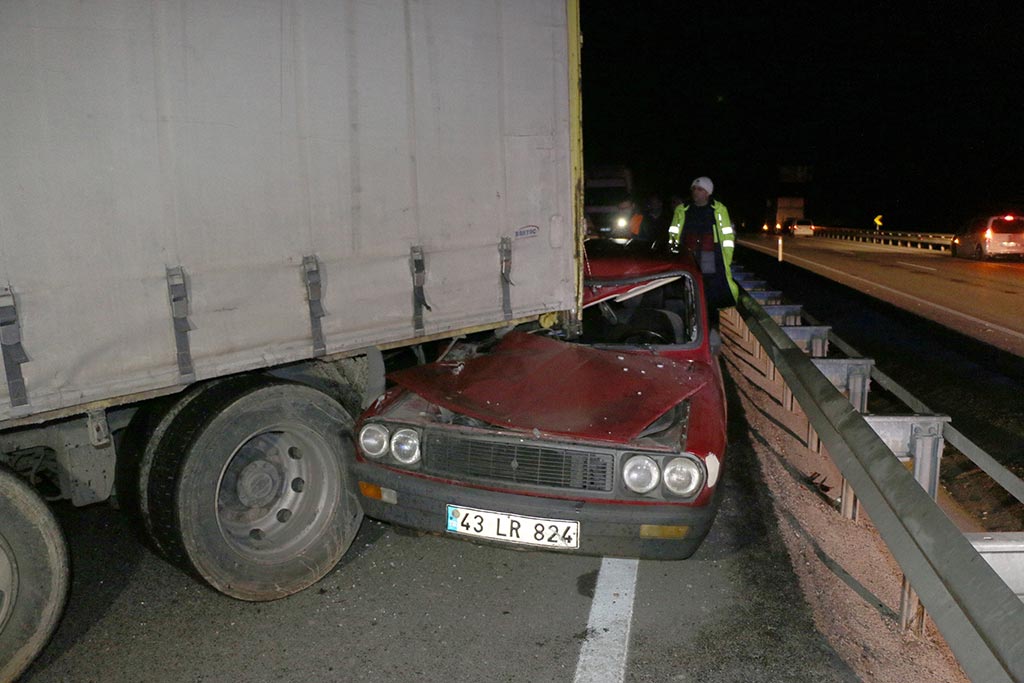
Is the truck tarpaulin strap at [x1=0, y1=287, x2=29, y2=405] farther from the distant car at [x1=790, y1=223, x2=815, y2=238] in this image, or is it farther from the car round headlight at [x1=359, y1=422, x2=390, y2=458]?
the distant car at [x1=790, y1=223, x2=815, y2=238]

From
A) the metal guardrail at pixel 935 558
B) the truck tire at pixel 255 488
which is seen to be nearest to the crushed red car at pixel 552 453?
the truck tire at pixel 255 488

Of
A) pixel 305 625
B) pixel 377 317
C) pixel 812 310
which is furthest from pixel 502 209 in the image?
pixel 812 310

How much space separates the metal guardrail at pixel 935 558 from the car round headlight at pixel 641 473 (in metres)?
0.94

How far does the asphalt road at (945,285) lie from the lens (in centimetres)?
1344

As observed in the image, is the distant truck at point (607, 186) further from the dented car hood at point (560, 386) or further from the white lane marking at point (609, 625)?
the white lane marking at point (609, 625)

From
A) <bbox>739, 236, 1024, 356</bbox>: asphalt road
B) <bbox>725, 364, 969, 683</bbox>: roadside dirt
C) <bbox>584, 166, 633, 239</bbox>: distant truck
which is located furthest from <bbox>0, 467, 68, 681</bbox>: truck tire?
<bbox>584, 166, 633, 239</bbox>: distant truck

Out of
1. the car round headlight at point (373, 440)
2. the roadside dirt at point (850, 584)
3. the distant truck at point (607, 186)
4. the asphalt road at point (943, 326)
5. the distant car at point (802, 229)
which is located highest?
the distant truck at point (607, 186)

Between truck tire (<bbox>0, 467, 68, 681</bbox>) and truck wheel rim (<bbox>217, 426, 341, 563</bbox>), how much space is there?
86 cm

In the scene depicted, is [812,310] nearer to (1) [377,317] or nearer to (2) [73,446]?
(1) [377,317]

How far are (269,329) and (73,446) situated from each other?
1.00m

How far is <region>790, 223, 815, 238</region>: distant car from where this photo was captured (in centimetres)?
A: 5594

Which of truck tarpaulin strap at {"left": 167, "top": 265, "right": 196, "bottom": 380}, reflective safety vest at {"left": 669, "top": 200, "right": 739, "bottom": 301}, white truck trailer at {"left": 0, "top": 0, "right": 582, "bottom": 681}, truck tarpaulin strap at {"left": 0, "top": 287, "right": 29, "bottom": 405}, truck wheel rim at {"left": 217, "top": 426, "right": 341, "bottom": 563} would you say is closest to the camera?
truck tarpaulin strap at {"left": 0, "top": 287, "right": 29, "bottom": 405}

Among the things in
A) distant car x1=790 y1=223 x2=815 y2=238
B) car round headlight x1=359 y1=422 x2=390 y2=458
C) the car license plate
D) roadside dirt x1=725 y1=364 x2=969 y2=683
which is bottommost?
distant car x1=790 y1=223 x2=815 y2=238

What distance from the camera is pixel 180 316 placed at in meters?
3.95
